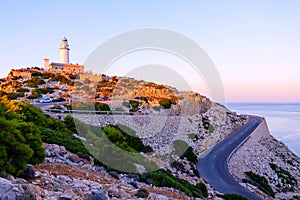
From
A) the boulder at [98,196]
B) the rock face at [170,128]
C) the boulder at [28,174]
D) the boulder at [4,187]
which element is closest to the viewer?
the boulder at [4,187]

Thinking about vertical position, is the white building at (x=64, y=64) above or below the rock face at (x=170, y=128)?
above

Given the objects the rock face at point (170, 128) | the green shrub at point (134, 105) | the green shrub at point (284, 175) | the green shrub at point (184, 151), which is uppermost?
the green shrub at point (134, 105)

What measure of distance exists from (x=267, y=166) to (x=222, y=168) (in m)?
9.53

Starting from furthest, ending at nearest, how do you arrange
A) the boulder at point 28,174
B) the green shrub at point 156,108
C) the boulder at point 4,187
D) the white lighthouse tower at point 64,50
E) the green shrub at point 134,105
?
the white lighthouse tower at point 64,50
the green shrub at point 156,108
the green shrub at point 134,105
the boulder at point 28,174
the boulder at point 4,187

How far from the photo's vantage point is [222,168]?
27328mm

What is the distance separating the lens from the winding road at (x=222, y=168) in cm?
2161

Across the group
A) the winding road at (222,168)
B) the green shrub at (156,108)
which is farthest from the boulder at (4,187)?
the green shrub at (156,108)

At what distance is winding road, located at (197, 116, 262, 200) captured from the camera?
2161cm

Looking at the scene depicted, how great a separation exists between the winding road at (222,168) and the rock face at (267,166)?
0.96m

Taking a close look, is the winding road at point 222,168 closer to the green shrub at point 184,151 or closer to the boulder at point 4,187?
the green shrub at point 184,151

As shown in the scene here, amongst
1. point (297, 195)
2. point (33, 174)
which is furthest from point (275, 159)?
point (33, 174)

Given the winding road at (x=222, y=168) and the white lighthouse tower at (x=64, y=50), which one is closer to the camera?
the winding road at (x=222, y=168)

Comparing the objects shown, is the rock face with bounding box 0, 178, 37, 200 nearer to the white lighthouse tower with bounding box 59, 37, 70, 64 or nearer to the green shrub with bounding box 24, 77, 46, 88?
the green shrub with bounding box 24, 77, 46, 88

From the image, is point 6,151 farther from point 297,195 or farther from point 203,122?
point 203,122
